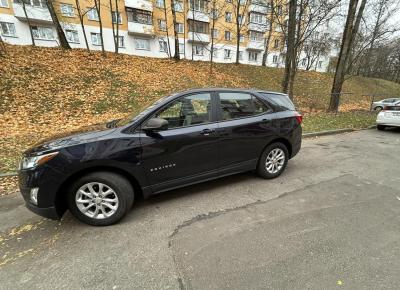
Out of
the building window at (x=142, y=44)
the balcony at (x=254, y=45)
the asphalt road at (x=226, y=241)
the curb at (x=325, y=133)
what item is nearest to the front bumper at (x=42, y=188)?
the asphalt road at (x=226, y=241)

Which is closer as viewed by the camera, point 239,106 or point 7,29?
point 239,106

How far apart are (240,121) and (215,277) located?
2345 millimetres

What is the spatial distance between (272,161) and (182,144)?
191 cm

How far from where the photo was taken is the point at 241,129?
12.1 feet

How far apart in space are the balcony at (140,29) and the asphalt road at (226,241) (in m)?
29.7

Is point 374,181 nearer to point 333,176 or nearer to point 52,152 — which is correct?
point 333,176

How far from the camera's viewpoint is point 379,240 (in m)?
2.56

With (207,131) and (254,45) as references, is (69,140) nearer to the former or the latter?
(207,131)

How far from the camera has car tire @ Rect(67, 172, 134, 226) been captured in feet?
9.20

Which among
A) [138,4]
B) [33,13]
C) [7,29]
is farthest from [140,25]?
[7,29]

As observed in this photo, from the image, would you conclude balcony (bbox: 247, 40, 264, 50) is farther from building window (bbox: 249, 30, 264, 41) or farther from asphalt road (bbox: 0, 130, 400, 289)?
asphalt road (bbox: 0, 130, 400, 289)

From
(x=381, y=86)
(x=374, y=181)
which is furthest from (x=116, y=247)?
(x=381, y=86)

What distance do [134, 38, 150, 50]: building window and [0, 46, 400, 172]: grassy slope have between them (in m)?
15.0

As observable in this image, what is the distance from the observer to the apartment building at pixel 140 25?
79.2ft
